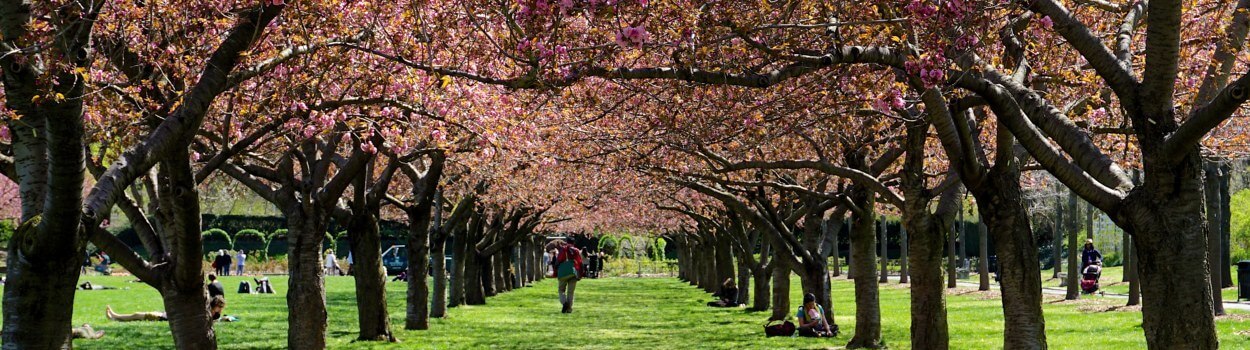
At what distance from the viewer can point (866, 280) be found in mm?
18062

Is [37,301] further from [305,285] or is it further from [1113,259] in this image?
[1113,259]

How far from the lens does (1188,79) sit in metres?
12.7

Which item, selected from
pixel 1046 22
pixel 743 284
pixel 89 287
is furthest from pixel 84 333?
pixel 89 287

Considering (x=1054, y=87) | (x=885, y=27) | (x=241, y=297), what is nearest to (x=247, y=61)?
(x=885, y=27)

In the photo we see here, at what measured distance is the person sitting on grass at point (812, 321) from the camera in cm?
2028

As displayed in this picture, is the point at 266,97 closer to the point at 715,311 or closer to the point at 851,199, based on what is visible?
the point at 851,199

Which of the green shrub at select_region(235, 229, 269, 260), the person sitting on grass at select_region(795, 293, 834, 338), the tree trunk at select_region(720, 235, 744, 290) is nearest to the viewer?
the person sitting on grass at select_region(795, 293, 834, 338)

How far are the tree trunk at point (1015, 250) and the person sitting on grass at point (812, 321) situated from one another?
8.26m

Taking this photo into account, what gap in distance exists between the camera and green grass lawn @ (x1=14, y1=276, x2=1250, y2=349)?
19.1 metres

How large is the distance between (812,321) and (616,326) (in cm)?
567

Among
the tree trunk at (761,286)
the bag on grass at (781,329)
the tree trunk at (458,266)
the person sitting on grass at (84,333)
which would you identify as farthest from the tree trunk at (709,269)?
the person sitting on grass at (84,333)

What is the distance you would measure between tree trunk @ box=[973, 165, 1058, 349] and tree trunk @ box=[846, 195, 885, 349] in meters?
5.94

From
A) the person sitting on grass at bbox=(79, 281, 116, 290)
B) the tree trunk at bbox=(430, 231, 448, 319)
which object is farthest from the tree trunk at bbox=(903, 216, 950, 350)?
the person sitting on grass at bbox=(79, 281, 116, 290)

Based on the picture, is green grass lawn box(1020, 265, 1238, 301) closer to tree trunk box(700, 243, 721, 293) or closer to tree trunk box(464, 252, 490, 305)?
tree trunk box(700, 243, 721, 293)
